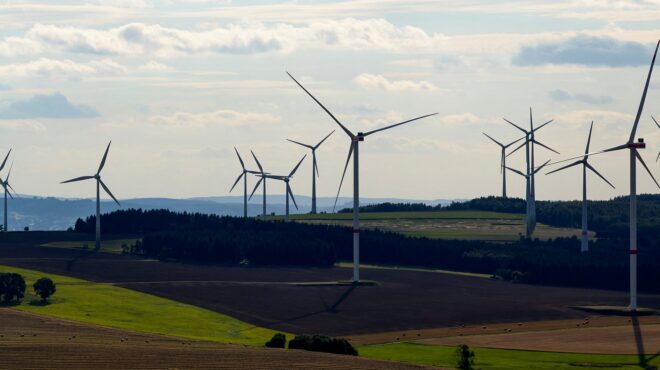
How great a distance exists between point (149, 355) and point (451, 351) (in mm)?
30347

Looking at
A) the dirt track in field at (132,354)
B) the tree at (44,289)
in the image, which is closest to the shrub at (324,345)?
the dirt track in field at (132,354)

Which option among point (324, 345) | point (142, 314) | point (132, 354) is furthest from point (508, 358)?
point (142, 314)

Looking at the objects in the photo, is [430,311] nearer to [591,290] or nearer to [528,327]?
[528,327]

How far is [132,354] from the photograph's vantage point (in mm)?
101312

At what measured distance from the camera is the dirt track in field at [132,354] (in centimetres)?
9562

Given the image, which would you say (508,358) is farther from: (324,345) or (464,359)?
(324,345)

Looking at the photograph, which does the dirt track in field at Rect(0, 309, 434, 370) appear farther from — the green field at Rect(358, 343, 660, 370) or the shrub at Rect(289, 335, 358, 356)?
the green field at Rect(358, 343, 660, 370)

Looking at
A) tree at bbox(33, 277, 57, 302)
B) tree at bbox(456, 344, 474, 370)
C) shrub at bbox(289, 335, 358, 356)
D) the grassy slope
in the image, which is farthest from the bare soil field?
tree at bbox(456, 344, 474, 370)

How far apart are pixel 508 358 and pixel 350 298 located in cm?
5193

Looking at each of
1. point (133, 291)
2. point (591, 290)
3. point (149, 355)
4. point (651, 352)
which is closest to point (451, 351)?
point (651, 352)

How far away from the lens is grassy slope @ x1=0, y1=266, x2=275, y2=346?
131 metres

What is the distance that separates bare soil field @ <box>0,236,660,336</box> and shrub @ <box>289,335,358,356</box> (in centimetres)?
1860

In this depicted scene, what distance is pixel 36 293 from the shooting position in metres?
152

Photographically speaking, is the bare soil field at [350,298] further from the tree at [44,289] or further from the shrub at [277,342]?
the shrub at [277,342]
